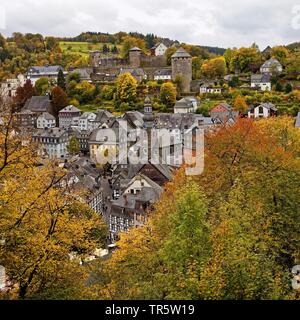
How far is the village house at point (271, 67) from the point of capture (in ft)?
207

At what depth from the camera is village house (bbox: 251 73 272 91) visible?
59.4m

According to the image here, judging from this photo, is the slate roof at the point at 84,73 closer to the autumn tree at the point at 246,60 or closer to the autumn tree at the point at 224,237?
the autumn tree at the point at 246,60

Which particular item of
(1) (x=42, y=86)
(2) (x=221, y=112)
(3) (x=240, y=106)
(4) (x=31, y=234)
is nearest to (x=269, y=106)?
(3) (x=240, y=106)

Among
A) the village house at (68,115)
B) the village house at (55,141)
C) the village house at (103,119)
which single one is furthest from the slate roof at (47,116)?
the village house at (55,141)

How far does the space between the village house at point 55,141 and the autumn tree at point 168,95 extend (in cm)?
1375

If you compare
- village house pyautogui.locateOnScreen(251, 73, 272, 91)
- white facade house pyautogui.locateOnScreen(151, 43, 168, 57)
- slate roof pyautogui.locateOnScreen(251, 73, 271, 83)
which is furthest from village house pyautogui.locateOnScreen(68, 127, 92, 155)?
white facade house pyautogui.locateOnScreen(151, 43, 168, 57)

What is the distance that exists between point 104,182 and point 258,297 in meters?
26.2

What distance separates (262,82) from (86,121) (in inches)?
813

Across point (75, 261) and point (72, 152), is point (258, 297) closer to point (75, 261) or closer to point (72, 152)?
point (75, 261)

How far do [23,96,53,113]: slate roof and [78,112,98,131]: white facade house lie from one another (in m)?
5.69

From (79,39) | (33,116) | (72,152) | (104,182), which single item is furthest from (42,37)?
(104,182)

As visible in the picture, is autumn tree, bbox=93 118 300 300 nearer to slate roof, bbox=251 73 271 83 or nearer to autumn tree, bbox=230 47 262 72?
slate roof, bbox=251 73 271 83

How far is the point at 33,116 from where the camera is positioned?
184 ft
